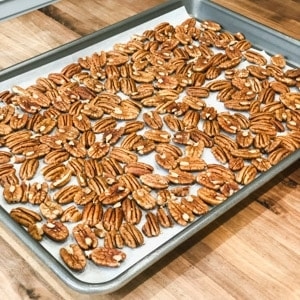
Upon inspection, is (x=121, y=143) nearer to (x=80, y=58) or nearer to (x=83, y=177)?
(x=83, y=177)

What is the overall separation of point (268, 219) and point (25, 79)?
56 centimetres

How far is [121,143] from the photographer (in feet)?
3.31

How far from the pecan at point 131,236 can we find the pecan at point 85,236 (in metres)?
0.04

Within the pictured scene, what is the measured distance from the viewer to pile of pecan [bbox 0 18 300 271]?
0.85 metres

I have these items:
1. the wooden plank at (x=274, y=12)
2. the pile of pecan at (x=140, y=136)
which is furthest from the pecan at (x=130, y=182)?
the wooden plank at (x=274, y=12)

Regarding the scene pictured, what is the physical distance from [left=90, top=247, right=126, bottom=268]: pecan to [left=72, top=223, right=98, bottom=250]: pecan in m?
0.01

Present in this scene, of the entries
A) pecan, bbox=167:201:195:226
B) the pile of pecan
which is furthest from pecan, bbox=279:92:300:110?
pecan, bbox=167:201:195:226

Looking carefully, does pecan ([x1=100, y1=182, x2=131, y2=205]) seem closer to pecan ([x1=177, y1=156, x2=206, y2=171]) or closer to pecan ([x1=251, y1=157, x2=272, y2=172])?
pecan ([x1=177, y1=156, x2=206, y2=171])

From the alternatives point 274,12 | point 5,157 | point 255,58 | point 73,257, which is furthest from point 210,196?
point 274,12

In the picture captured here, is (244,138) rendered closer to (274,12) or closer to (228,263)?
(228,263)

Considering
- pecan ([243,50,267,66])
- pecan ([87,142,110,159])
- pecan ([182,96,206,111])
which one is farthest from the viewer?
pecan ([243,50,267,66])

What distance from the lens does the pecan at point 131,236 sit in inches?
31.8

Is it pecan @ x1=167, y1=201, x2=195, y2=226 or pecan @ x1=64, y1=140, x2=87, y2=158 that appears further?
pecan @ x1=64, y1=140, x2=87, y2=158

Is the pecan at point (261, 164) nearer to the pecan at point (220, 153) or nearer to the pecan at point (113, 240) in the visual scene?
the pecan at point (220, 153)
